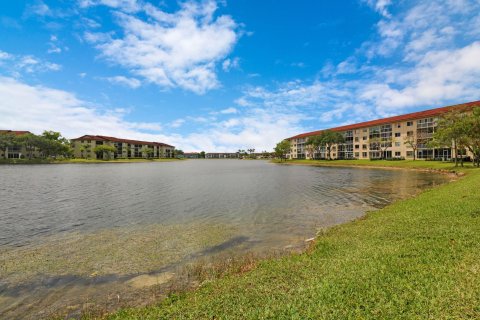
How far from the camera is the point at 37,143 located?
123250 mm

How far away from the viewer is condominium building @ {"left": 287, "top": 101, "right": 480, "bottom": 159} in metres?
82.6

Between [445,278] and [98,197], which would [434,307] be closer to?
[445,278]

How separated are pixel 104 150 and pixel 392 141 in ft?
515

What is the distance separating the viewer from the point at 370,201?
24.5 meters

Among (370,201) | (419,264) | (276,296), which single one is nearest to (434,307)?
(419,264)

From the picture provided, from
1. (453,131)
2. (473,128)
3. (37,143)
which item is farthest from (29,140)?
(473,128)

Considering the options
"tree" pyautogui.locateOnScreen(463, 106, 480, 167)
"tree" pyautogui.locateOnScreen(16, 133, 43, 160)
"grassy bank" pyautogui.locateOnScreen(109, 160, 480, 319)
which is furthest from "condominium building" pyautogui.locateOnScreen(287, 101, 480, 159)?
"tree" pyautogui.locateOnScreen(16, 133, 43, 160)

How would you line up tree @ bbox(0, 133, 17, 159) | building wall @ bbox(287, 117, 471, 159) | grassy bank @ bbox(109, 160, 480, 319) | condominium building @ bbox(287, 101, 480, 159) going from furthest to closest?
1. tree @ bbox(0, 133, 17, 159)
2. building wall @ bbox(287, 117, 471, 159)
3. condominium building @ bbox(287, 101, 480, 159)
4. grassy bank @ bbox(109, 160, 480, 319)

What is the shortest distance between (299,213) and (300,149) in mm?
147642

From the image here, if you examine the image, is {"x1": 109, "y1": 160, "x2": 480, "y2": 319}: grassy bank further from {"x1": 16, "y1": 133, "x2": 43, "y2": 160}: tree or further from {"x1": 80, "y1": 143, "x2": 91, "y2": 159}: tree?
{"x1": 80, "y1": 143, "x2": 91, "y2": 159}: tree

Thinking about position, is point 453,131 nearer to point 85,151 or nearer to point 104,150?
point 104,150

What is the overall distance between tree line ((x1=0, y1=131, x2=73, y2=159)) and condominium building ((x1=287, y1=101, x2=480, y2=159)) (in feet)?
470

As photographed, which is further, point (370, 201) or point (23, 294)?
point (370, 201)

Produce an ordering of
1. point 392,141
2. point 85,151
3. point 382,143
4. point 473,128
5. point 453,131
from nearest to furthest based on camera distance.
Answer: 1. point 473,128
2. point 453,131
3. point 392,141
4. point 382,143
5. point 85,151
